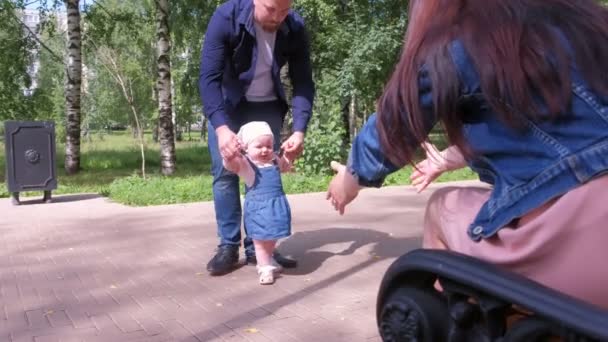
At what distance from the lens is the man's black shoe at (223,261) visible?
433cm

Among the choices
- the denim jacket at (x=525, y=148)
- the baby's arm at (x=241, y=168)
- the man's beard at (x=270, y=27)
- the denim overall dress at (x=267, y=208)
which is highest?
the man's beard at (x=270, y=27)

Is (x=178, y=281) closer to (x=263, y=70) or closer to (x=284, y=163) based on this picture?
(x=284, y=163)

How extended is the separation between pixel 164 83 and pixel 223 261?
1114cm

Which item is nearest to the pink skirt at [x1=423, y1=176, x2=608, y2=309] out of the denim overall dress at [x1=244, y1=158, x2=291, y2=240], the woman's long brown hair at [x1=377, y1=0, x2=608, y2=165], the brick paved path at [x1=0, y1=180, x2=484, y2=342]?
the woman's long brown hair at [x1=377, y1=0, x2=608, y2=165]

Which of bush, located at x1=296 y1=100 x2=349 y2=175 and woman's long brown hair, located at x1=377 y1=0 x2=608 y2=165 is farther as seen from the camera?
bush, located at x1=296 y1=100 x2=349 y2=175

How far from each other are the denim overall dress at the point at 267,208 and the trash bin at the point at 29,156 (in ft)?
19.2

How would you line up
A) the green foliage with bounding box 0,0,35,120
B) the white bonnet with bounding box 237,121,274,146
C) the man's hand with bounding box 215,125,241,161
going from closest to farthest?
the man's hand with bounding box 215,125,241,161 → the white bonnet with bounding box 237,121,274,146 → the green foliage with bounding box 0,0,35,120

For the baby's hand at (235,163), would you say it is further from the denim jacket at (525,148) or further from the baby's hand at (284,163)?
the denim jacket at (525,148)

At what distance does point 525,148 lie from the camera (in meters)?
1.43

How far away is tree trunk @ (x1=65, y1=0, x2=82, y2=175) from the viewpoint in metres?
14.7

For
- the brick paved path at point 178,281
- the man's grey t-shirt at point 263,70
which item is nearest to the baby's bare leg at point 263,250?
the brick paved path at point 178,281

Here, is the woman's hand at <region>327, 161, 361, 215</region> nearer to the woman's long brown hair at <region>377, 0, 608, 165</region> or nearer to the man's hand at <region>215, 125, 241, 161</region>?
the woman's long brown hair at <region>377, 0, 608, 165</region>

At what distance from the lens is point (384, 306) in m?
1.61

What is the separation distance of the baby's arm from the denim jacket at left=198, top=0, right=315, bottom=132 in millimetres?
232
